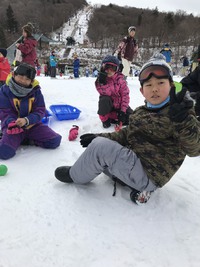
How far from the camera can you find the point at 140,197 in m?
1.65

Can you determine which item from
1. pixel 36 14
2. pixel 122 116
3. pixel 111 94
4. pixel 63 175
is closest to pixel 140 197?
pixel 63 175

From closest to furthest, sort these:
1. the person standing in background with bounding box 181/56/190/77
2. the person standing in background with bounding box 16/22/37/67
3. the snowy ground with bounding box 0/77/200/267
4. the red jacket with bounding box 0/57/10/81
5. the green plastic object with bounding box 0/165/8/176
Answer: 1. the snowy ground with bounding box 0/77/200/267
2. the green plastic object with bounding box 0/165/8/176
3. the red jacket with bounding box 0/57/10/81
4. the person standing in background with bounding box 16/22/37/67
5. the person standing in background with bounding box 181/56/190/77

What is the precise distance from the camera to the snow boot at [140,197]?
1652mm

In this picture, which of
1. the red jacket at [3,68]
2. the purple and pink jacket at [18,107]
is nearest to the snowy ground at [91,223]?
the purple and pink jacket at [18,107]

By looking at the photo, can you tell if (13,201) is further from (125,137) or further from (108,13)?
(108,13)

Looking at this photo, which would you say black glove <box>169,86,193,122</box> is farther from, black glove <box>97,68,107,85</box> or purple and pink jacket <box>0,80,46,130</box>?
black glove <box>97,68,107,85</box>

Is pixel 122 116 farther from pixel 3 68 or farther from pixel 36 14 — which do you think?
pixel 36 14

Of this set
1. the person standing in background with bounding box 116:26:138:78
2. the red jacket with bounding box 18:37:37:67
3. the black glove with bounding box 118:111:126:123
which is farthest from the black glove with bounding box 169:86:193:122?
the person standing in background with bounding box 116:26:138:78

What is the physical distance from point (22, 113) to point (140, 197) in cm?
149

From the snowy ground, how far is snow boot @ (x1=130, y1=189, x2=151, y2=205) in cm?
4

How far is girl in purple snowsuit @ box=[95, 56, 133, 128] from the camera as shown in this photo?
3.32 meters

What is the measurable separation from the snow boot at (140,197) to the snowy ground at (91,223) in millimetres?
39

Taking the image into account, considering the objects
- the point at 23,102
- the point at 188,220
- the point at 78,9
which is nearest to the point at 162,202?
the point at 188,220

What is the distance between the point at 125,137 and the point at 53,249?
3.02 feet
